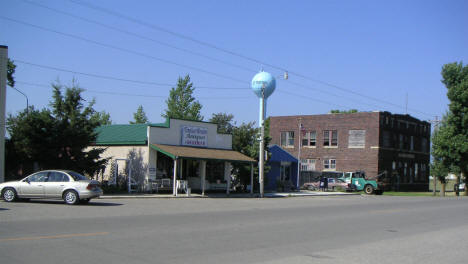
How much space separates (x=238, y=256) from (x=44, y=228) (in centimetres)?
540

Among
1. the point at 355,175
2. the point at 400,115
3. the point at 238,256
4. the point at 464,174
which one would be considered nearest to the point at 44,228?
the point at 238,256

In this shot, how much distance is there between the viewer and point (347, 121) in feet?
177

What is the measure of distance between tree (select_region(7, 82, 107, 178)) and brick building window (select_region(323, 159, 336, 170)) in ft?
112

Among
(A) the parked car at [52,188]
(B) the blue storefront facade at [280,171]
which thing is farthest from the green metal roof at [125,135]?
(B) the blue storefront facade at [280,171]

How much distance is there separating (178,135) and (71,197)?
41.5ft

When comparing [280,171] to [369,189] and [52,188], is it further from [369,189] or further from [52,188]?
[52,188]

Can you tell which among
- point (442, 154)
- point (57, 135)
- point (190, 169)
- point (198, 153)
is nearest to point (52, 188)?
point (57, 135)

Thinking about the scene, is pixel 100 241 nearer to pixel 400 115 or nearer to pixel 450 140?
pixel 450 140

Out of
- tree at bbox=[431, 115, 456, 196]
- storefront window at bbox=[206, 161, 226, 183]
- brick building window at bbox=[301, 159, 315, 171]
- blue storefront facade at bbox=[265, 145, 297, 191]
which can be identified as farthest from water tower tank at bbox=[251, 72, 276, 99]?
brick building window at bbox=[301, 159, 315, 171]

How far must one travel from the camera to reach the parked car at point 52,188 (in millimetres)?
19000

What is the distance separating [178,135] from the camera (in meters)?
31.1

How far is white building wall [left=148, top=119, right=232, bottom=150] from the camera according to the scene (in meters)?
29.5

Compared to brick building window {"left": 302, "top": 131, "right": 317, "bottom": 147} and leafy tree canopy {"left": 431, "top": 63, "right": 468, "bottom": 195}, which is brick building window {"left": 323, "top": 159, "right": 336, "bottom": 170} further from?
leafy tree canopy {"left": 431, "top": 63, "right": 468, "bottom": 195}

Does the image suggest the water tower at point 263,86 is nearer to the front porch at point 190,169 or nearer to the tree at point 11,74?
the front porch at point 190,169
